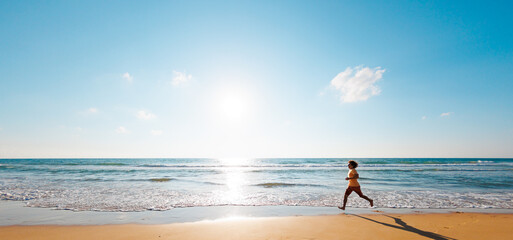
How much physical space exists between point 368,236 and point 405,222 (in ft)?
6.61

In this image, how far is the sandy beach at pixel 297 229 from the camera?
521 cm

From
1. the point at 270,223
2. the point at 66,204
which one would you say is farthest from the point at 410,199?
the point at 66,204

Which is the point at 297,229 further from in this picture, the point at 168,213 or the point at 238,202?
the point at 168,213

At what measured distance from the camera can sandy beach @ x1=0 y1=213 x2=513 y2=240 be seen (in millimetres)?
5207

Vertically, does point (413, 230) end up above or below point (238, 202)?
above

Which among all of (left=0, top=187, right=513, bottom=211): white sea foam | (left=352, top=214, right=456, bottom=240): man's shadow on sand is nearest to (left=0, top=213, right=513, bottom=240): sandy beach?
(left=352, top=214, right=456, bottom=240): man's shadow on sand

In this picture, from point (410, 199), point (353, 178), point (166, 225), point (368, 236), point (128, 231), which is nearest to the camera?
point (368, 236)

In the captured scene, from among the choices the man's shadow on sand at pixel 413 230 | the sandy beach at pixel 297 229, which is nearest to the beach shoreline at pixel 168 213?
the sandy beach at pixel 297 229

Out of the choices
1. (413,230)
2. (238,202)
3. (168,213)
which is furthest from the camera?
(238,202)

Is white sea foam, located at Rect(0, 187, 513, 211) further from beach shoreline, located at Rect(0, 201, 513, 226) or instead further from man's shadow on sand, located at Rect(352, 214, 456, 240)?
man's shadow on sand, located at Rect(352, 214, 456, 240)

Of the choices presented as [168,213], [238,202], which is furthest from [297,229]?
[168,213]

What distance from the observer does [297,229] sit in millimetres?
5582

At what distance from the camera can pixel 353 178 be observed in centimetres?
738

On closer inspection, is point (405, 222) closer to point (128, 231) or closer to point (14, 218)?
point (128, 231)
